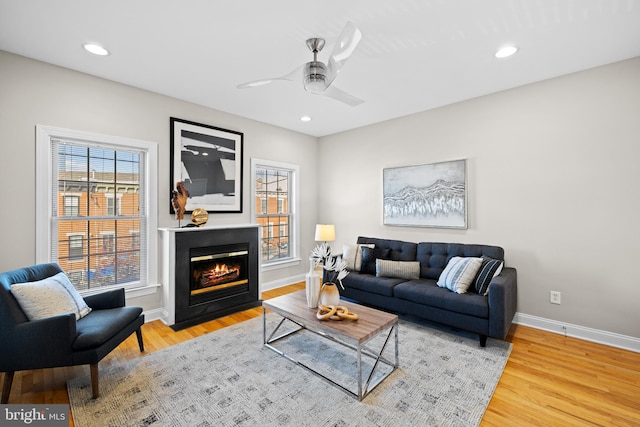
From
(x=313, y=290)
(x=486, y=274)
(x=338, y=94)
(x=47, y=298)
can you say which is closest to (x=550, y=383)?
(x=486, y=274)

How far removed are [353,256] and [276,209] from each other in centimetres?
168

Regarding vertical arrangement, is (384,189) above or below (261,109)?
below

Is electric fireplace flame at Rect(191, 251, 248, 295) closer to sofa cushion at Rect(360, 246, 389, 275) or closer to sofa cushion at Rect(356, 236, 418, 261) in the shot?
sofa cushion at Rect(360, 246, 389, 275)

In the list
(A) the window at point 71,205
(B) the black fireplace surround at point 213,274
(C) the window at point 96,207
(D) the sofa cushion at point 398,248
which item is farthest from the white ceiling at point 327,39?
(D) the sofa cushion at point 398,248

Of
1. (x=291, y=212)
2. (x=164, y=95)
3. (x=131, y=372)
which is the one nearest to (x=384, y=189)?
(x=291, y=212)

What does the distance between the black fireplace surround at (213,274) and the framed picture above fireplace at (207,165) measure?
1.64ft

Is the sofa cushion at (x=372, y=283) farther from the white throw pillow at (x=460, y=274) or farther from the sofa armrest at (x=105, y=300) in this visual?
the sofa armrest at (x=105, y=300)

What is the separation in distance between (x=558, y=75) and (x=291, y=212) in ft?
13.1

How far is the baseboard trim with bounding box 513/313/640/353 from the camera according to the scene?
272cm

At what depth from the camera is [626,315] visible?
8.97ft

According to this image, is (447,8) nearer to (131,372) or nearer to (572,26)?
(572,26)

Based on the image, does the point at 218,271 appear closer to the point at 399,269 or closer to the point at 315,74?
the point at 399,269

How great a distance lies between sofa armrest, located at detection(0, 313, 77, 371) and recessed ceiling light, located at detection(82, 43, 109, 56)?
7.28 ft

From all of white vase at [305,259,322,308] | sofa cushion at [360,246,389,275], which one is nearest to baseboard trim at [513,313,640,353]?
sofa cushion at [360,246,389,275]
